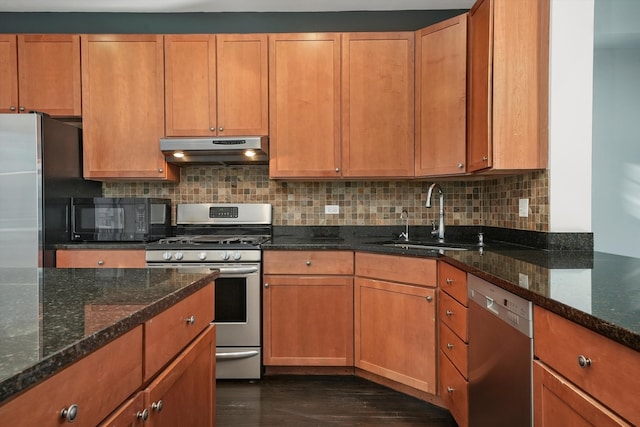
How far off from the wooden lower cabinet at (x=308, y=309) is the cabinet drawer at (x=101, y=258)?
870 mm

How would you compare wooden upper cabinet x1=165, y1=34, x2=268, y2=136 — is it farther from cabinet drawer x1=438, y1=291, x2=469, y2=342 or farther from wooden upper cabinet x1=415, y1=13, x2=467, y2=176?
cabinet drawer x1=438, y1=291, x2=469, y2=342

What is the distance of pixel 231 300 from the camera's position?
2547 mm

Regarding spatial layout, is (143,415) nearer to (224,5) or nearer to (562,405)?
(562,405)

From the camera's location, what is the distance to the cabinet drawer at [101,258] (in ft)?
8.60

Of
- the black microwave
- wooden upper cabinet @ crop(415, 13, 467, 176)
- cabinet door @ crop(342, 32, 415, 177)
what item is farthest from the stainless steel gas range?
wooden upper cabinet @ crop(415, 13, 467, 176)

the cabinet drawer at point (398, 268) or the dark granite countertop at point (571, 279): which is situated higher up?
the dark granite countertop at point (571, 279)

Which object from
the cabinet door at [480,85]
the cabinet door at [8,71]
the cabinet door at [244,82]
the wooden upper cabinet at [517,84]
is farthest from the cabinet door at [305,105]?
the cabinet door at [8,71]

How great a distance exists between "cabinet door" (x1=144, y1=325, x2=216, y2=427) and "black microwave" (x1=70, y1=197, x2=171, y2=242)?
5.35 feet

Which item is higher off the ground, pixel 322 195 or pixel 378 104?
pixel 378 104

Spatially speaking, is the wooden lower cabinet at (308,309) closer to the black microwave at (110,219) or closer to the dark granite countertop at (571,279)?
the dark granite countertop at (571,279)

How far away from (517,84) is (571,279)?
4.08 feet

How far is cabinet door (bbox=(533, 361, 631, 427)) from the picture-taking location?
0.85 m

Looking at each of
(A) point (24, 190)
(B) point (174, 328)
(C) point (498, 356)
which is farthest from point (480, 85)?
(A) point (24, 190)

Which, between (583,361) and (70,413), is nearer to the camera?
(70,413)
